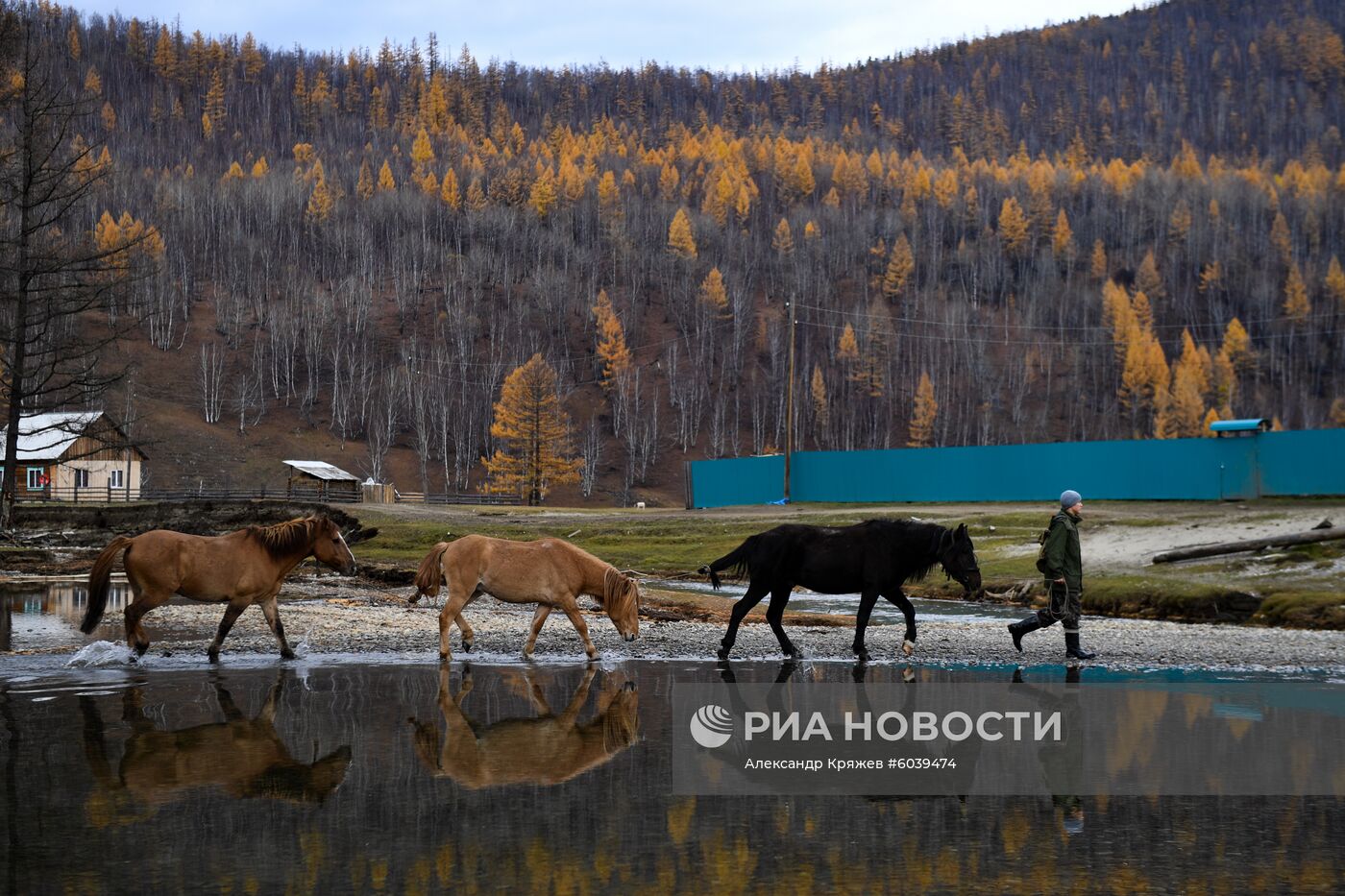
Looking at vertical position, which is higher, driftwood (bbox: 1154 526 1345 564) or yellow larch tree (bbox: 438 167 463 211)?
yellow larch tree (bbox: 438 167 463 211)

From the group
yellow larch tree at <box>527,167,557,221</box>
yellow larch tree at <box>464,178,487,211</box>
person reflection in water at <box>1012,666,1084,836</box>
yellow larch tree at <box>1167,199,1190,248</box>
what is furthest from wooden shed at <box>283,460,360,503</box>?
yellow larch tree at <box>1167,199,1190,248</box>

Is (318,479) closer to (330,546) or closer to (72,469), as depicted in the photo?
(72,469)

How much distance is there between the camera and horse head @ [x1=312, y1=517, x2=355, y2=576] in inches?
638

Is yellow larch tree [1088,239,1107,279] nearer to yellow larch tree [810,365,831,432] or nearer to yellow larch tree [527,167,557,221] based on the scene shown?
yellow larch tree [810,365,831,432]

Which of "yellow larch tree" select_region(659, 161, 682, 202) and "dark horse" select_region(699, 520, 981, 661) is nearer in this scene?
"dark horse" select_region(699, 520, 981, 661)

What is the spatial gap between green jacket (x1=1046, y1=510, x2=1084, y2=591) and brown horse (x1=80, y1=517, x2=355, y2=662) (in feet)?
32.4

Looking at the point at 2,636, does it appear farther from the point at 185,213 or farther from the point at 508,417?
the point at 185,213

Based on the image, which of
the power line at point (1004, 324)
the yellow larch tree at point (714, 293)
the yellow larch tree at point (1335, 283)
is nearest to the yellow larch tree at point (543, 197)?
the yellow larch tree at point (714, 293)

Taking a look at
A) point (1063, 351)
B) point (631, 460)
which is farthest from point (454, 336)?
point (1063, 351)

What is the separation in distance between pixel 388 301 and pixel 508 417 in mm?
59841

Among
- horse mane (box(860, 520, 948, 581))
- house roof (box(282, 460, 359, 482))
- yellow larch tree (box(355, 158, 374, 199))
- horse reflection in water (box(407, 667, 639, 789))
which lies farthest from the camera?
yellow larch tree (box(355, 158, 374, 199))

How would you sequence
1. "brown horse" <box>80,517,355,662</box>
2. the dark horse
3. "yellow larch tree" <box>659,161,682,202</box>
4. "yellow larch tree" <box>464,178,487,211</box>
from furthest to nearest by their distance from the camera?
1. "yellow larch tree" <box>659,161,682,202</box>
2. "yellow larch tree" <box>464,178,487,211</box>
3. the dark horse
4. "brown horse" <box>80,517,355,662</box>

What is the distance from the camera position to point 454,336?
13900 cm

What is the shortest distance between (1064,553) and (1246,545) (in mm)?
15751
